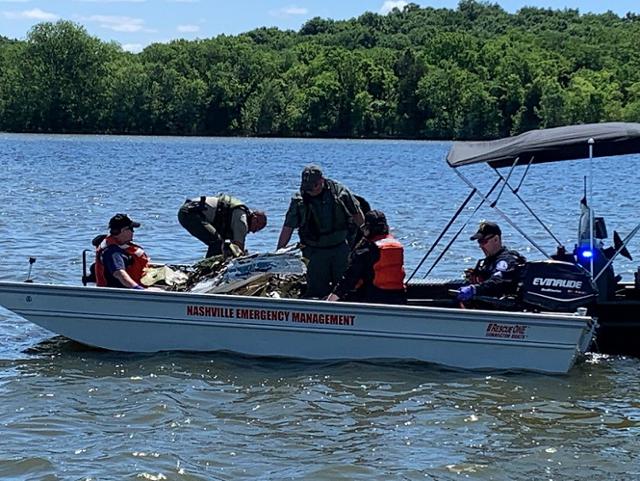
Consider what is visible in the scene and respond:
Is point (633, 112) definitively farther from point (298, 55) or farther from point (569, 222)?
point (569, 222)

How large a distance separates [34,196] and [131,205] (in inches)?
164

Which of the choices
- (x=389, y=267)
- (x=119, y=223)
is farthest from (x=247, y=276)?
(x=389, y=267)

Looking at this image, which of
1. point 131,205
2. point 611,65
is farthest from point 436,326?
point 611,65

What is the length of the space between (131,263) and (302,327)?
5.95ft

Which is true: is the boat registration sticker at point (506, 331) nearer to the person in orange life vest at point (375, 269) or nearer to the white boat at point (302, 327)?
the white boat at point (302, 327)

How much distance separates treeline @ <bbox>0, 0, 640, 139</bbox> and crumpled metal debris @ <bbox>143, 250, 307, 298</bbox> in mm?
86833

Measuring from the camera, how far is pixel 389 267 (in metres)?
9.60

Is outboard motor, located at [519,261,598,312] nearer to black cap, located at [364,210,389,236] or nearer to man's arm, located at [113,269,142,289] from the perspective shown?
black cap, located at [364,210,389,236]

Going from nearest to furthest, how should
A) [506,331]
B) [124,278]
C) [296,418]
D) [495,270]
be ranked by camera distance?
[296,418] → [506,331] → [495,270] → [124,278]

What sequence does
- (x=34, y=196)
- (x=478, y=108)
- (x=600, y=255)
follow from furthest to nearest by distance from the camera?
(x=478, y=108), (x=34, y=196), (x=600, y=255)

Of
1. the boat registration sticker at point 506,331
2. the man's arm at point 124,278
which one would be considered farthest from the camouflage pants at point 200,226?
the boat registration sticker at point 506,331

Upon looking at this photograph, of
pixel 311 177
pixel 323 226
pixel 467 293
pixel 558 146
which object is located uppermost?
pixel 558 146

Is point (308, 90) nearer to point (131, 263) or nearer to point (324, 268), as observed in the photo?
point (131, 263)

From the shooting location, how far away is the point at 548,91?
98250mm
